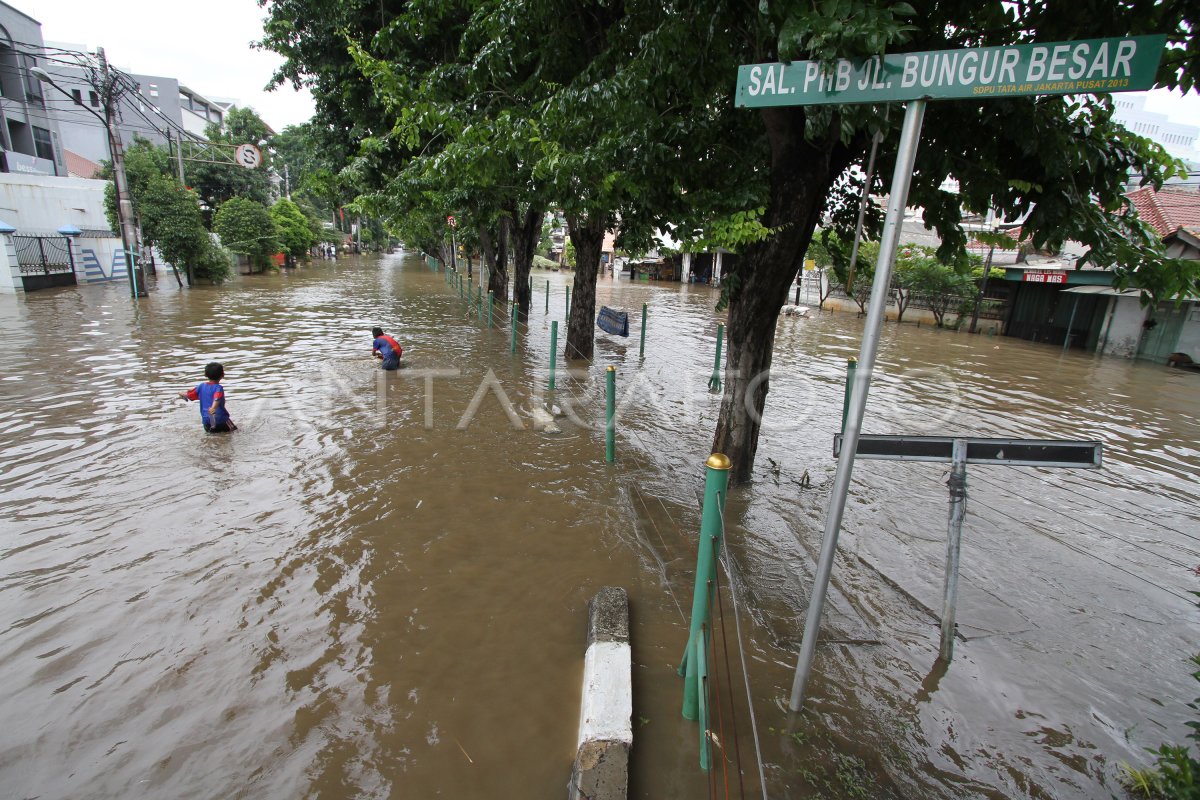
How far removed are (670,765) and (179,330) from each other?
52.7ft

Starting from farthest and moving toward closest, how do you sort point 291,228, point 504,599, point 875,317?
1. point 291,228
2. point 504,599
3. point 875,317

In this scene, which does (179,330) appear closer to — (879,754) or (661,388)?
(661,388)

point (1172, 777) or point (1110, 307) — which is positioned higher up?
point (1110, 307)

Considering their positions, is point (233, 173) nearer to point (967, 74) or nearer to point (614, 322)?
point (614, 322)

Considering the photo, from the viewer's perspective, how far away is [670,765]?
2.96 metres

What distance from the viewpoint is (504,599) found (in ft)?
14.2

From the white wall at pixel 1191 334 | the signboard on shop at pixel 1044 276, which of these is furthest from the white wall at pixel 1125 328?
the signboard on shop at pixel 1044 276

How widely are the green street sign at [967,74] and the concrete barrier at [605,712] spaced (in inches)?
119

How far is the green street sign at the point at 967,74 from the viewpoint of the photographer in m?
2.01

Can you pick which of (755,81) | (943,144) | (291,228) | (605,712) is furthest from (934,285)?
(291,228)

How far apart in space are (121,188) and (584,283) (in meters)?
17.3

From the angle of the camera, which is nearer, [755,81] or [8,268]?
[755,81]

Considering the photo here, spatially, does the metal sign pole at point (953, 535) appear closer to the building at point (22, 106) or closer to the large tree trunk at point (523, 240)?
the large tree trunk at point (523, 240)

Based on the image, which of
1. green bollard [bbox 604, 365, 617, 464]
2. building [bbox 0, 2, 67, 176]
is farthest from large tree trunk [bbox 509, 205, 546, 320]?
building [bbox 0, 2, 67, 176]
